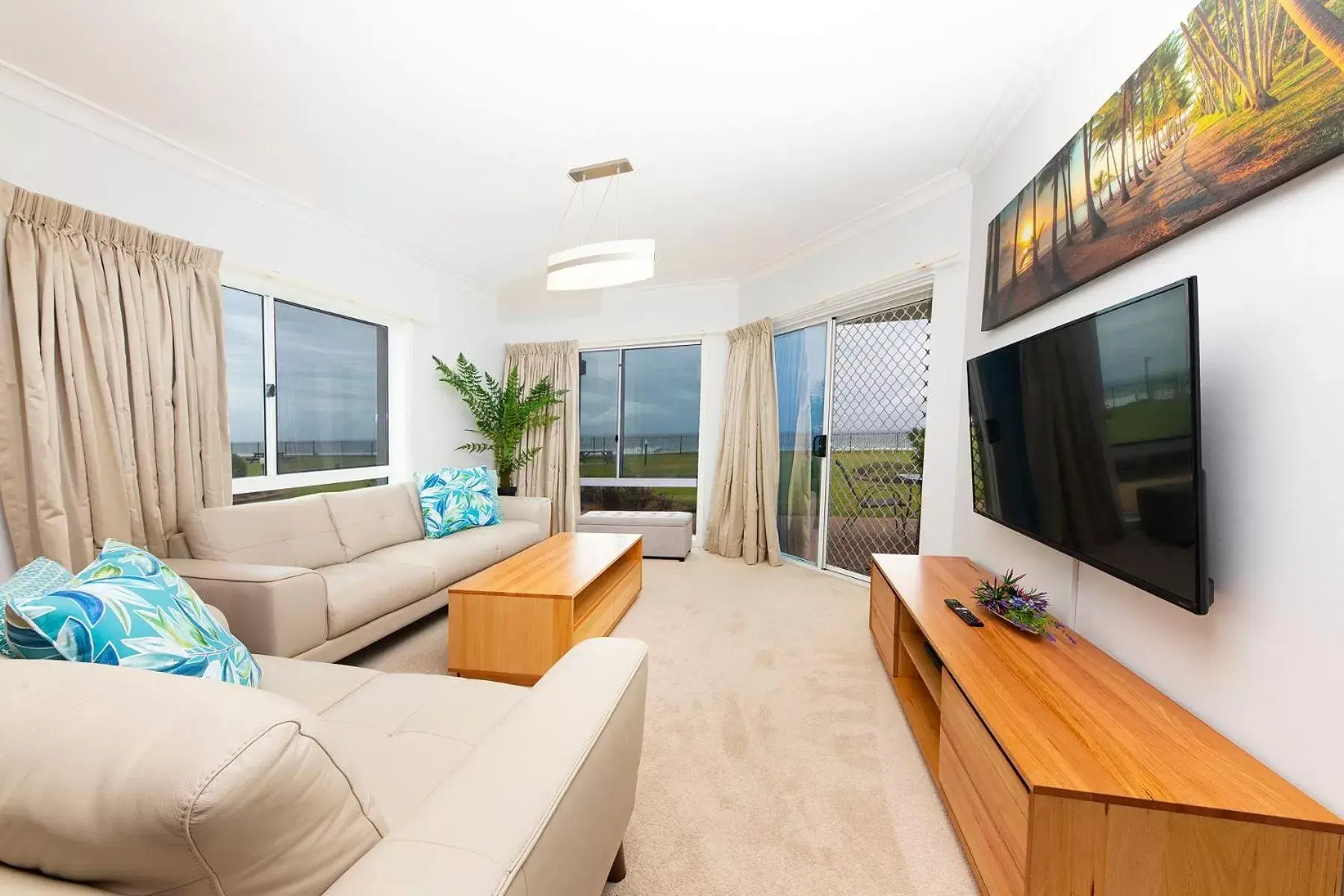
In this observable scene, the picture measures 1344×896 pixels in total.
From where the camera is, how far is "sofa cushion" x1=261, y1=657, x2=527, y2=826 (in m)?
0.95

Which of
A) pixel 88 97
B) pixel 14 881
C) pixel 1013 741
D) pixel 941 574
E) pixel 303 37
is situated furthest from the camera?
pixel 941 574

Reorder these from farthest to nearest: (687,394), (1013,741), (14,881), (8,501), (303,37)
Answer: (687,394) → (8,501) → (303,37) → (1013,741) → (14,881)

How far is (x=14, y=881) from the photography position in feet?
1.47

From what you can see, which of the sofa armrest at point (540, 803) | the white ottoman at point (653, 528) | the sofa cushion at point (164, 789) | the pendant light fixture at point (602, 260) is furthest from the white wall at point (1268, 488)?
the white ottoman at point (653, 528)

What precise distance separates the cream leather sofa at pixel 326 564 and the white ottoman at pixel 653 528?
2.99 ft

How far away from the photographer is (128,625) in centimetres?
95

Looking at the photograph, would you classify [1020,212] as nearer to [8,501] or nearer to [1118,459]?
[1118,459]

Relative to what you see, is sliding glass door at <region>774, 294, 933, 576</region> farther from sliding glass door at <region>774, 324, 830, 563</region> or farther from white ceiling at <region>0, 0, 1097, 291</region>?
white ceiling at <region>0, 0, 1097, 291</region>

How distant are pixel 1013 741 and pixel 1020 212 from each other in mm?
1971

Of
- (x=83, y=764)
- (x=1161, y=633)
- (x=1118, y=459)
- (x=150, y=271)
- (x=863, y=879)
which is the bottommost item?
(x=863, y=879)

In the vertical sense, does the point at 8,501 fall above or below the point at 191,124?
below

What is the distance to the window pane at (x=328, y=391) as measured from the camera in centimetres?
319

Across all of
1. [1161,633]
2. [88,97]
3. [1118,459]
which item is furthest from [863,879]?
[88,97]

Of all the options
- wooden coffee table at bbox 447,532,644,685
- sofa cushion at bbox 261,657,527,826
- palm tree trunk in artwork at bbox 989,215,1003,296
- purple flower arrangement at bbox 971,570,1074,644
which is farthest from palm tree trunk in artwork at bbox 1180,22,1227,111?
wooden coffee table at bbox 447,532,644,685
